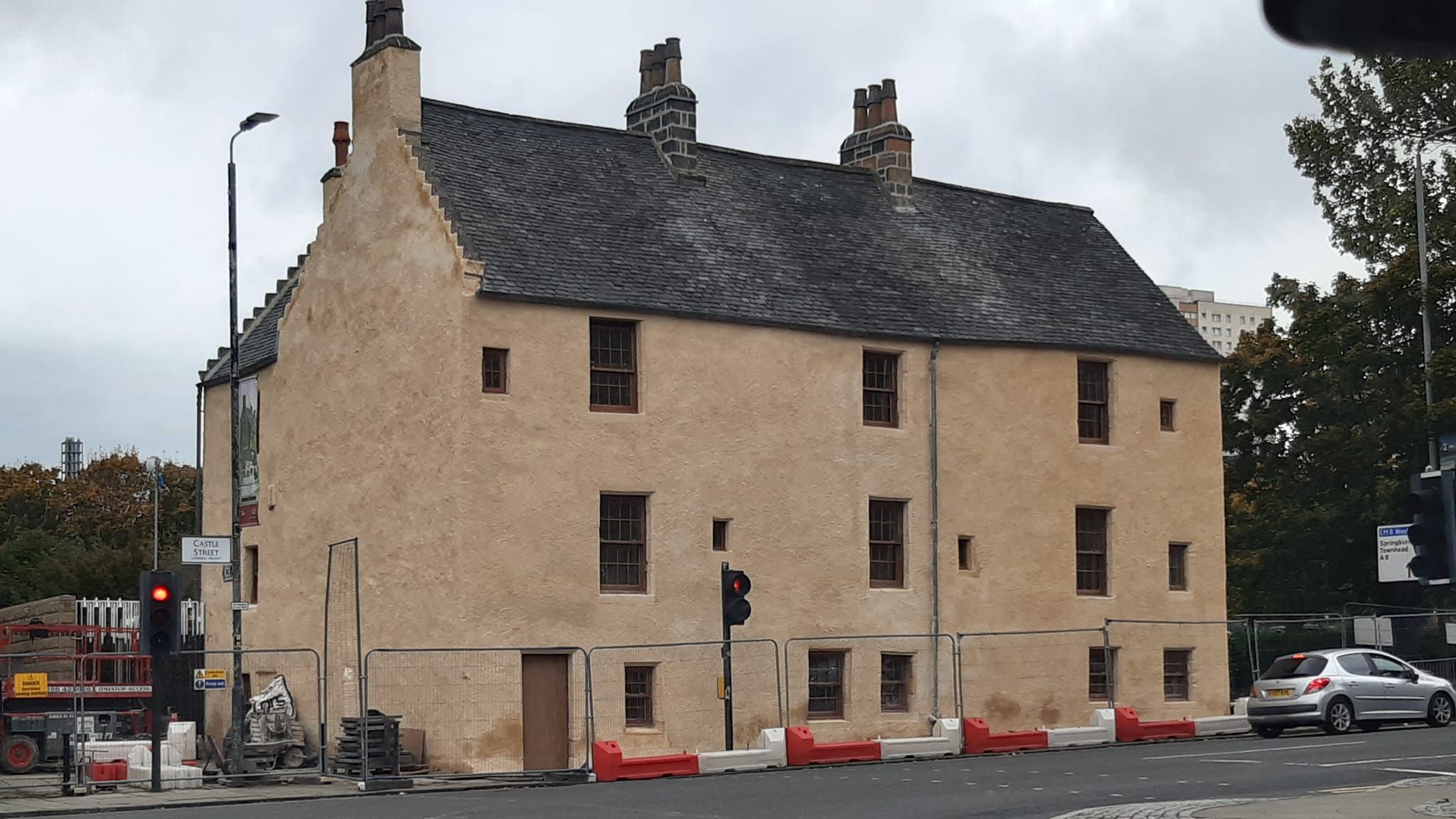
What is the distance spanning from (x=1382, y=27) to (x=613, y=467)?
27.1 meters

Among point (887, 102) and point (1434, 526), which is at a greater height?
point (887, 102)

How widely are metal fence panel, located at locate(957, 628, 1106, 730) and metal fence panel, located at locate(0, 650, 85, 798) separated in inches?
602

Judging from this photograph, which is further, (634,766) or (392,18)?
(392,18)

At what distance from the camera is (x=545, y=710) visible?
93.9ft

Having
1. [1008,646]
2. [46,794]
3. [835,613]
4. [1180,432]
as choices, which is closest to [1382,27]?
[46,794]

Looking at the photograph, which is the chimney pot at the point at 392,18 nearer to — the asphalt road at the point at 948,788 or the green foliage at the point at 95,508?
the asphalt road at the point at 948,788

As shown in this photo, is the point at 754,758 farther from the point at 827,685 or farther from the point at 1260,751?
the point at 1260,751

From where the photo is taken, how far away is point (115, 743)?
27750 millimetres

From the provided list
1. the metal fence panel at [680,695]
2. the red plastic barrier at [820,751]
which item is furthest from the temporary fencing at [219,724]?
the red plastic barrier at [820,751]

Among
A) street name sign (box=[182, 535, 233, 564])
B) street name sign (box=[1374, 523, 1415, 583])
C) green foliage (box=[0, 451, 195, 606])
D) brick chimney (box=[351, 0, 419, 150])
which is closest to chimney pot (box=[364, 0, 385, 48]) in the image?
brick chimney (box=[351, 0, 419, 150])

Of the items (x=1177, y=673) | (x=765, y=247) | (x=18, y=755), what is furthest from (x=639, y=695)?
(x=1177, y=673)

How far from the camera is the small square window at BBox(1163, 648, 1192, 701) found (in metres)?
35.9

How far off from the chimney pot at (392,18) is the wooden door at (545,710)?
1086cm

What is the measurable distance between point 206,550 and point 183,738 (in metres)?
6.23
